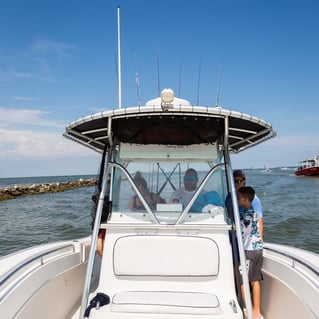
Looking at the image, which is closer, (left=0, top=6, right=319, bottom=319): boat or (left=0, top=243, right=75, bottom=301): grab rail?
(left=0, top=243, right=75, bottom=301): grab rail

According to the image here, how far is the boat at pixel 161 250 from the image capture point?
9.68ft

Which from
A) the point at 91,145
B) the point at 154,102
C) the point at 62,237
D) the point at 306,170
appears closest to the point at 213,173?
the point at 154,102

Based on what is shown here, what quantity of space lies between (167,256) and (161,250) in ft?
0.28

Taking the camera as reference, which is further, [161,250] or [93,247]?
[161,250]

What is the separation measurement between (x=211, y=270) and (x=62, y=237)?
1138 cm

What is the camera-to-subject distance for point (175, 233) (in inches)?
135

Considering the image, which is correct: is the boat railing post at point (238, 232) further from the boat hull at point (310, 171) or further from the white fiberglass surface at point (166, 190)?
the boat hull at point (310, 171)

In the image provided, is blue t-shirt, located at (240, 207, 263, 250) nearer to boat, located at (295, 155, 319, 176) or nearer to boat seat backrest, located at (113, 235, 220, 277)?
boat seat backrest, located at (113, 235, 220, 277)

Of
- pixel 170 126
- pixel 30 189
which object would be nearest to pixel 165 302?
pixel 170 126

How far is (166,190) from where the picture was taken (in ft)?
12.8

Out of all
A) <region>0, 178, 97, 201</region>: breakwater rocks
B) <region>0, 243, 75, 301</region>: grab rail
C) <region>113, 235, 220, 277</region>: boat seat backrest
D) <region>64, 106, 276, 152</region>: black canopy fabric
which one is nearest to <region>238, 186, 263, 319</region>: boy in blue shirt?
<region>113, 235, 220, 277</region>: boat seat backrest

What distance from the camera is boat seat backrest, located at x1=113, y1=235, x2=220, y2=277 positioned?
10.9 ft

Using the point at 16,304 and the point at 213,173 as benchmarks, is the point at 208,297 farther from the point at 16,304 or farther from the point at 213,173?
the point at 16,304

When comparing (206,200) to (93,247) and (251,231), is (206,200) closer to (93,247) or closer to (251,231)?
(251,231)
